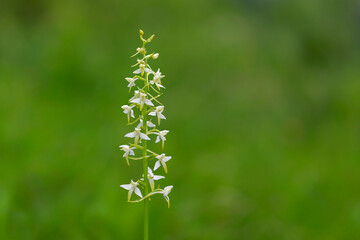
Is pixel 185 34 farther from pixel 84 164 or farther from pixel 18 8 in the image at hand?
pixel 84 164

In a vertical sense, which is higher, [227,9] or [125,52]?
[227,9]

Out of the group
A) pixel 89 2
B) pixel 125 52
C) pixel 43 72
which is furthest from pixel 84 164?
pixel 89 2

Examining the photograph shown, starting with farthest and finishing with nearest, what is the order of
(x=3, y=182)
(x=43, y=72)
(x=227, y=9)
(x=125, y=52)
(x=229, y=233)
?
(x=227, y=9) < (x=125, y=52) < (x=43, y=72) < (x=229, y=233) < (x=3, y=182)

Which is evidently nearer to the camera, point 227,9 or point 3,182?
point 3,182

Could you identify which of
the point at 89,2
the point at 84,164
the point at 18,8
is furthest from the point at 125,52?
the point at 84,164

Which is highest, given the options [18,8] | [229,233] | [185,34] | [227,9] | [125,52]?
[227,9]

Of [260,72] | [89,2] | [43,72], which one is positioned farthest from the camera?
[89,2]
